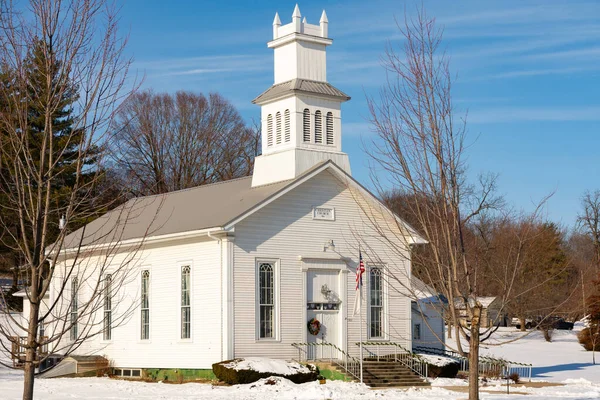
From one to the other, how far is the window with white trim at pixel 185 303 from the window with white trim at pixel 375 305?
6.68 meters

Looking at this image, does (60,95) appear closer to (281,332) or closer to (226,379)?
(226,379)

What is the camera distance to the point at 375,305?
34.2 meters

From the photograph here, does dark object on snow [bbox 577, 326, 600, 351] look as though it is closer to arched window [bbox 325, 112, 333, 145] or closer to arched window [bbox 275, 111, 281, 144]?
arched window [bbox 325, 112, 333, 145]

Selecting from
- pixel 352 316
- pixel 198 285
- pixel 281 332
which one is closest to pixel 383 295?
pixel 352 316

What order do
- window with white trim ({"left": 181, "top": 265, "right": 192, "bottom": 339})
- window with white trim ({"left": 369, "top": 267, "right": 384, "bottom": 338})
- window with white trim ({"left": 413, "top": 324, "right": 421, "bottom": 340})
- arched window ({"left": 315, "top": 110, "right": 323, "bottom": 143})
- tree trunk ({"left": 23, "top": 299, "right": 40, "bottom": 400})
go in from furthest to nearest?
window with white trim ({"left": 413, "top": 324, "right": 421, "bottom": 340}) → arched window ({"left": 315, "top": 110, "right": 323, "bottom": 143}) → window with white trim ({"left": 369, "top": 267, "right": 384, "bottom": 338}) → window with white trim ({"left": 181, "top": 265, "right": 192, "bottom": 339}) → tree trunk ({"left": 23, "top": 299, "right": 40, "bottom": 400})

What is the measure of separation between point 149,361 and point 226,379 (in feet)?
17.9

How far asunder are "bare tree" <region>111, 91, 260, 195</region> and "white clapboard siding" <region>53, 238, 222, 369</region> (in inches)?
1288

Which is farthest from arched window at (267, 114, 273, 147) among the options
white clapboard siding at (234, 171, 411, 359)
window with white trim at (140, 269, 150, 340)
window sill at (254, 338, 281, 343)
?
window sill at (254, 338, 281, 343)

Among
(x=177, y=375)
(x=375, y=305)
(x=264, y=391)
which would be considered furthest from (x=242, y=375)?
(x=375, y=305)

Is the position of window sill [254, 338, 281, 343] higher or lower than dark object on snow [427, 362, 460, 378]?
higher

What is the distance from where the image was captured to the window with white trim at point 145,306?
34.2 m

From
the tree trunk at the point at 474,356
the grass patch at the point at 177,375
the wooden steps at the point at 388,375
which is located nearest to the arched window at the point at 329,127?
the wooden steps at the point at 388,375

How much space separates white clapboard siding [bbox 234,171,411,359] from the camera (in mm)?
30891

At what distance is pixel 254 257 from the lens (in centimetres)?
3127
